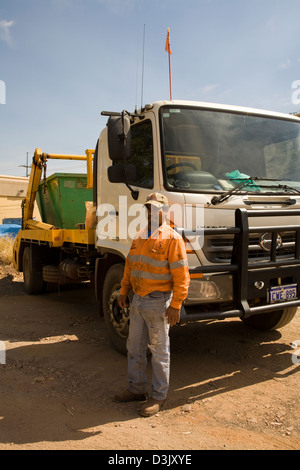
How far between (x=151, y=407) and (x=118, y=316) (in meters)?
1.41

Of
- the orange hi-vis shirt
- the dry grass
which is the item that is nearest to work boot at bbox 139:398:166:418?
the orange hi-vis shirt

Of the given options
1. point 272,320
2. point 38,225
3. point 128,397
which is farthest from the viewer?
point 38,225

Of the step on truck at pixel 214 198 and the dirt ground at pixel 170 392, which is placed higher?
the step on truck at pixel 214 198

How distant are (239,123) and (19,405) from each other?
327 cm

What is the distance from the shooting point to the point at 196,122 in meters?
3.91

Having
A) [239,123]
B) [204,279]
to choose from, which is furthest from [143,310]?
[239,123]

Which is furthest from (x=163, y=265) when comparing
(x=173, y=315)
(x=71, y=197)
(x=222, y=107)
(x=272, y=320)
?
(x=71, y=197)

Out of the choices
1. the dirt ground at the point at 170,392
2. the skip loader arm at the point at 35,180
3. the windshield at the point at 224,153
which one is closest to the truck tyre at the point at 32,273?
the skip loader arm at the point at 35,180

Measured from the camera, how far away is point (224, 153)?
396 centimetres

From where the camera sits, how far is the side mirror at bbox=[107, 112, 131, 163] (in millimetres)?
3719

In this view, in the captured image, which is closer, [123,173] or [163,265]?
[163,265]

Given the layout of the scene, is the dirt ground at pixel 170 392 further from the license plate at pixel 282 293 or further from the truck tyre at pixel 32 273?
the truck tyre at pixel 32 273

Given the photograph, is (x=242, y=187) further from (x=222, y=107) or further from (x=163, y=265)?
(x=163, y=265)

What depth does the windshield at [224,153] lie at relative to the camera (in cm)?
374
